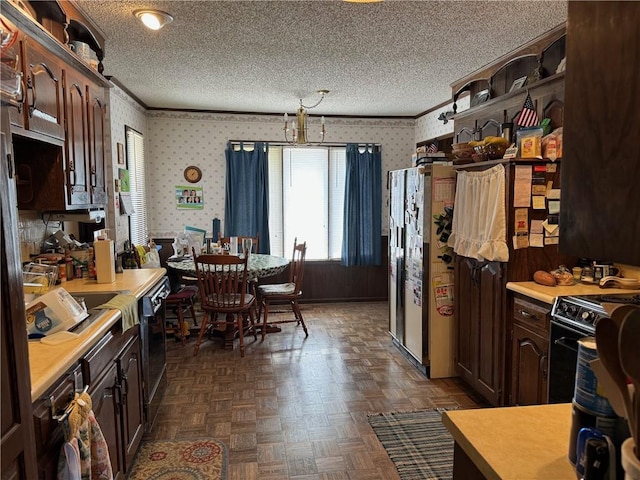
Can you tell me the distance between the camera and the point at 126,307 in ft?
Result: 7.11

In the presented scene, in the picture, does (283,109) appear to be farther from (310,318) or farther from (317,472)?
(317,472)

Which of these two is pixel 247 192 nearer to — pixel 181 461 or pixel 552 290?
pixel 181 461

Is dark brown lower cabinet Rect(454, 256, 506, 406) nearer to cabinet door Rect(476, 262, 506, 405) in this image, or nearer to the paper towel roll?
cabinet door Rect(476, 262, 506, 405)

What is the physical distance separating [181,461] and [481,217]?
2.28m

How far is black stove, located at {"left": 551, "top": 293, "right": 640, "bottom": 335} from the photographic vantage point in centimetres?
204

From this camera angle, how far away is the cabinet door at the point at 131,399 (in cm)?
212

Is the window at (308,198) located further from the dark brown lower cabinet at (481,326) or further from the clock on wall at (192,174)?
the dark brown lower cabinet at (481,326)

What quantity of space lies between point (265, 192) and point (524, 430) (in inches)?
199

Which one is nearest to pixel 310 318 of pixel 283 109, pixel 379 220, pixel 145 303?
pixel 379 220

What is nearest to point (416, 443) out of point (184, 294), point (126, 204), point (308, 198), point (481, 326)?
point (481, 326)

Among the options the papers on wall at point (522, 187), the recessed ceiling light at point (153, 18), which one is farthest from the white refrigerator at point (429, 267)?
the recessed ceiling light at point (153, 18)

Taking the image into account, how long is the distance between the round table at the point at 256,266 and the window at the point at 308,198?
130 cm

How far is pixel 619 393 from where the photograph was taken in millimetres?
687

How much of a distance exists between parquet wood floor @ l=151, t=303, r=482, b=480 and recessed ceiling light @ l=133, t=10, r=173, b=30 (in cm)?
247
